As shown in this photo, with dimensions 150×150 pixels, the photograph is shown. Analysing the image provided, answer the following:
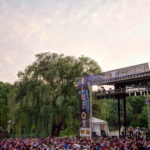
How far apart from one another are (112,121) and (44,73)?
3155cm

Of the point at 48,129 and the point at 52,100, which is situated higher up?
the point at 52,100

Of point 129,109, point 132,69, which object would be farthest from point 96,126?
point 129,109

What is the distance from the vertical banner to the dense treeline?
315cm

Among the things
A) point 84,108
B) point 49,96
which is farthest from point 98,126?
point 49,96

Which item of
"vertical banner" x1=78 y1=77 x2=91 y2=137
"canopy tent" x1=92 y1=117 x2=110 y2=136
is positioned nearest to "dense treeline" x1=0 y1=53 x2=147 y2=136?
"canopy tent" x1=92 y1=117 x2=110 y2=136

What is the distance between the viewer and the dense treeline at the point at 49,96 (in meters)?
26.3

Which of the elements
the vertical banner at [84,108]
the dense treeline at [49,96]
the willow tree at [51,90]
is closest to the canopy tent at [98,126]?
the dense treeline at [49,96]

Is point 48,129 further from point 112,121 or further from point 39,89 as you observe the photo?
point 112,121

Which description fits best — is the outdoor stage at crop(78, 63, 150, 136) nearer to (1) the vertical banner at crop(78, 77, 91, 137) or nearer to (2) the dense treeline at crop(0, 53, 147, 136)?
(1) the vertical banner at crop(78, 77, 91, 137)

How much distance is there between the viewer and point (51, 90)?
88.9 ft

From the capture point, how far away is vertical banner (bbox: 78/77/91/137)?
72.9 ft

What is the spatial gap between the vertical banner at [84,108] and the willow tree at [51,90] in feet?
10.3

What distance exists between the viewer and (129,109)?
173 feet

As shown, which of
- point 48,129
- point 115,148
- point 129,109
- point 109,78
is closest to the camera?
point 115,148
